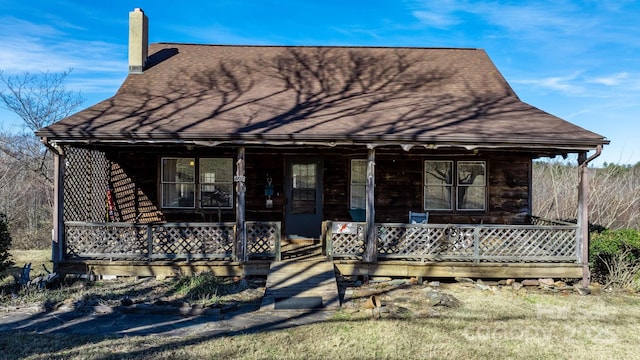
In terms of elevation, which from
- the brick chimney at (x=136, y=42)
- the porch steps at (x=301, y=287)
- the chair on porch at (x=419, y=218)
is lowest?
the porch steps at (x=301, y=287)

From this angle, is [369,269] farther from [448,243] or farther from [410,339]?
[410,339]

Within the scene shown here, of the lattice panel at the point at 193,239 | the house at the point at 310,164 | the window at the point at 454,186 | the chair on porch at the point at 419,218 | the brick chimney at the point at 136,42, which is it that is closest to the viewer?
the house at the point at 310,164

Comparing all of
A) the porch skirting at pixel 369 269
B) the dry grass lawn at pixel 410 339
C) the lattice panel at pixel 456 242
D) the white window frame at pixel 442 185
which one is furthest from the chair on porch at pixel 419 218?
the dry grass lawn at pixel 410 339

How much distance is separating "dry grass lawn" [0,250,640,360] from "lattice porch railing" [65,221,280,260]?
10.0ft

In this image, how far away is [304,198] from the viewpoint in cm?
1253

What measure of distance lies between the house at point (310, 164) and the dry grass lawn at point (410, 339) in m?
1.98

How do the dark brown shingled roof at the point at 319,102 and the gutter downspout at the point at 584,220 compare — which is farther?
the gutter downspout at the point at 584,220

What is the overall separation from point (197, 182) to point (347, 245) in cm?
513

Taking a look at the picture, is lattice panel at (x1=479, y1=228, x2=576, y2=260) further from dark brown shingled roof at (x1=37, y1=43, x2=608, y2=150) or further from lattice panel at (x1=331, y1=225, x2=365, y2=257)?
lattice panel at (x1=331, y1=225, x2=365, y2=257)

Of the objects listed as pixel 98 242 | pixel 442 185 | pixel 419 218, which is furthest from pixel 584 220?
pixel 98 242

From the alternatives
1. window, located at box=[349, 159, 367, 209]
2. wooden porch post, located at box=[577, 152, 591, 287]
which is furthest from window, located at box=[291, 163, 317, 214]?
wooden porch post, located at box=[577, 152, 591, 287]

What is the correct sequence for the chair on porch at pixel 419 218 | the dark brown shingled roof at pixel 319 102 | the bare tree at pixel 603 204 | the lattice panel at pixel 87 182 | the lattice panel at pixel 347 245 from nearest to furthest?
the dark brown shingled roof at pixel 319 102, the lattice panel at pixel 347 245, the chair on porch at pixel 419 218, the lattice panel at pixel 87 182, the bare tree at pixel 603 204

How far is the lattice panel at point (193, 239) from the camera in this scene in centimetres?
953

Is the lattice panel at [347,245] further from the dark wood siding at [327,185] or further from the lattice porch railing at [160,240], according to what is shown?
the dark wood siding at [327,185]
